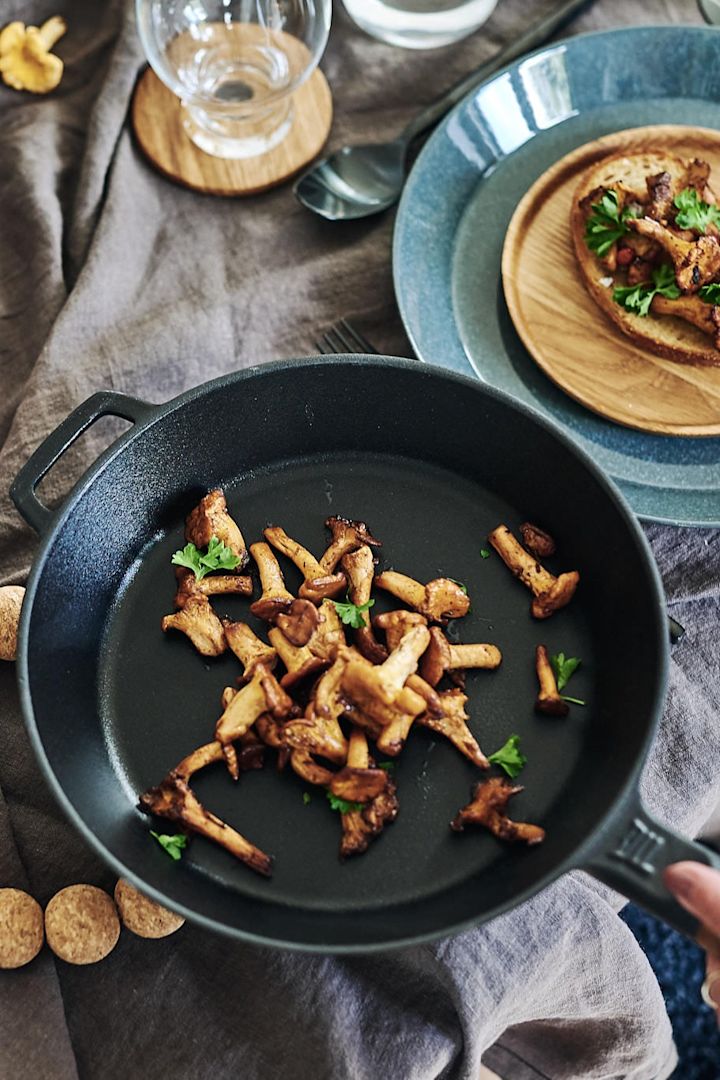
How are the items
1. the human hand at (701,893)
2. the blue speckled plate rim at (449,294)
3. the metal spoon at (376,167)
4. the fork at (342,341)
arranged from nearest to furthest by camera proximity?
the human hand at (701,893) → the blue speckled plate rim at (449,294) → the fork at (342,341) → the metal spoon at (376,167)

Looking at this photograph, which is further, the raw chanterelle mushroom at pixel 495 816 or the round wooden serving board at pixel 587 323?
the round wooden serving board at pixel 587 323

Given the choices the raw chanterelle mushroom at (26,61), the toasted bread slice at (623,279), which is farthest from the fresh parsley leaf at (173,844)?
the raw chanterelle mushroom at (26,61)

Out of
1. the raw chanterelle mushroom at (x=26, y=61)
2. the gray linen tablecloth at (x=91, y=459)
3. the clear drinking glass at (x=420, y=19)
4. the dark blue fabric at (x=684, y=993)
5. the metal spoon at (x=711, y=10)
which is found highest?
the raw chanterelle mushroom at (x=26, y=61)

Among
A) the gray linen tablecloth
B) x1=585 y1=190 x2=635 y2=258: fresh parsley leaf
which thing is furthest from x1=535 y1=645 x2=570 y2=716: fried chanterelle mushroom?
x1=585 y1=190 x2=635 y2=258: fresh parsley leaf

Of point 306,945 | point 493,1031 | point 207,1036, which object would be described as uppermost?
point 306,945

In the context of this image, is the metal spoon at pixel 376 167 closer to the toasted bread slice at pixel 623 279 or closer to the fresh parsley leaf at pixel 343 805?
the toasted bread slice at pixel 623 279

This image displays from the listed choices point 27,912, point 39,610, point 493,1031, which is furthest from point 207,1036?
point 39,610

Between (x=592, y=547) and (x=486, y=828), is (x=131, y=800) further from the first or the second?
(x=592, y=547)

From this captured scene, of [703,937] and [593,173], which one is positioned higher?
[593,173]

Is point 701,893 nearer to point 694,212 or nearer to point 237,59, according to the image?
point 694,212
